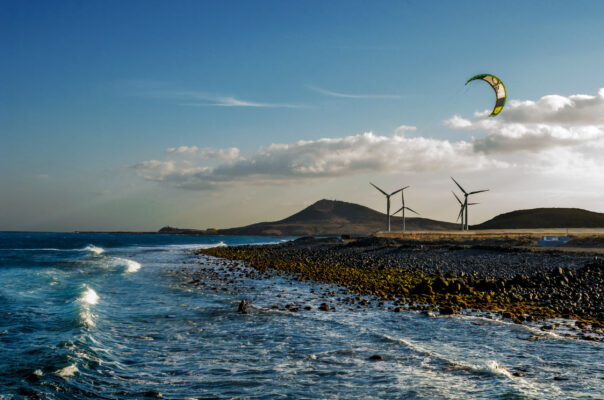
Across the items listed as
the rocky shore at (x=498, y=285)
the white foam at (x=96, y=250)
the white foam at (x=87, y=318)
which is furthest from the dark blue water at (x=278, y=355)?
the white foam at (x=96, y=250)

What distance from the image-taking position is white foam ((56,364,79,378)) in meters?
11.8

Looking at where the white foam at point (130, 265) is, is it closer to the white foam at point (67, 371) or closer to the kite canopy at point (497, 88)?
the white foam at point (67, 371)

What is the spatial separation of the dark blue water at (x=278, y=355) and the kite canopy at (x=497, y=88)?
27.1 m

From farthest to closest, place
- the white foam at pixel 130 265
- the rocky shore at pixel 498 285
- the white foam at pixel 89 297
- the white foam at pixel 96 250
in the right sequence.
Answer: the white foam at pixel 96 250
the white foam at pixel 130 265
the white foam at pixel 89 297
the rocky shore at pixel 498 285

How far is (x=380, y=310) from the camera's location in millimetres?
19562

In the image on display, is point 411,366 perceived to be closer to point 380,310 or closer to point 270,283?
point 380,310

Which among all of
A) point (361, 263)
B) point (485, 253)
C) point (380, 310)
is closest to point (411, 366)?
point (380, 310)

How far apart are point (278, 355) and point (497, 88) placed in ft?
119

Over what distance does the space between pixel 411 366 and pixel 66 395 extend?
8.61 meters

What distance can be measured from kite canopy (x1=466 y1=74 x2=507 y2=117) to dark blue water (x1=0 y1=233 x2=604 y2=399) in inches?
1065

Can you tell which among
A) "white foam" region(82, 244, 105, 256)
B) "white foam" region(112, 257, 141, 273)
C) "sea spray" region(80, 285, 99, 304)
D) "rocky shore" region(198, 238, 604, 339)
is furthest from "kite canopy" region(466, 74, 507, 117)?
"white foam" region(82, 244, 105, 256)

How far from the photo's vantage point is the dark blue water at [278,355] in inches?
410

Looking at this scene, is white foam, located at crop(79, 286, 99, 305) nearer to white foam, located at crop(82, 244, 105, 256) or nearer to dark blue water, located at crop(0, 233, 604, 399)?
dark blue water, located at crop(0, 233, 604, 399)

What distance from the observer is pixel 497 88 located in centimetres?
4059
